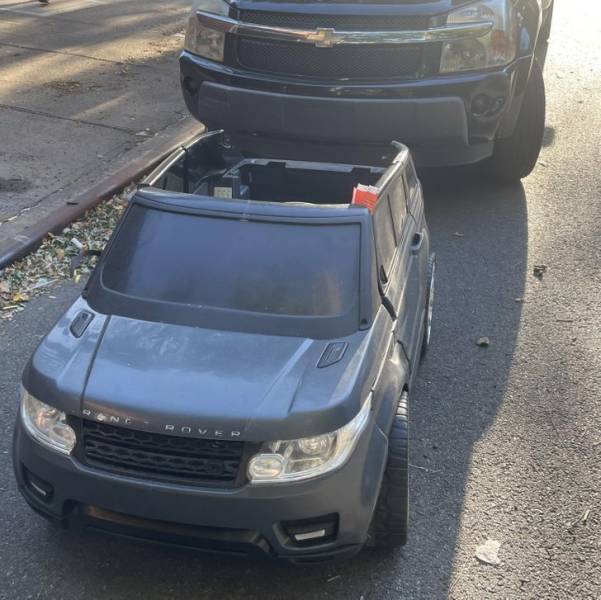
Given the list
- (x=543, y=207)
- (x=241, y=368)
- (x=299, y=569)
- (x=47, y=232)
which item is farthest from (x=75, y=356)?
(x=543, y=207)

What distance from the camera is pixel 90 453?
11.7 feet

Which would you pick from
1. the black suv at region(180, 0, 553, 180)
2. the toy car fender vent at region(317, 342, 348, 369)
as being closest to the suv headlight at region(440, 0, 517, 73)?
the black suv at region(180, 0, 553, 180)

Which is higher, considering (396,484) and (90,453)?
(90,453)

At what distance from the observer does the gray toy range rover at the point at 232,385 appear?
3.44m

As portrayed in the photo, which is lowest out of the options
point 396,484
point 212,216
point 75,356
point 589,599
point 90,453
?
point 589,599

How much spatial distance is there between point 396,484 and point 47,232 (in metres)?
4.16

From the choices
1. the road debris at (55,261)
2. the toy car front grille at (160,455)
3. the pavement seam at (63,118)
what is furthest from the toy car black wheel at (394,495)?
the pavement seam at (63,118)

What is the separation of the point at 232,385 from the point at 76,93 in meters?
7.57

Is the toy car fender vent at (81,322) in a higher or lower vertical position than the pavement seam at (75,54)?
higher

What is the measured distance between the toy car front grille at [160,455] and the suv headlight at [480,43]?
14.7 feet

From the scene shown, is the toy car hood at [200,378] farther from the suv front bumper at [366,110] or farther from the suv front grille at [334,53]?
the suv front grille at [334,53]

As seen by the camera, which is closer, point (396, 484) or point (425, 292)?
point (396, 484)

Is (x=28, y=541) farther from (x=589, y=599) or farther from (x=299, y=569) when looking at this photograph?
(x=589, y=599)

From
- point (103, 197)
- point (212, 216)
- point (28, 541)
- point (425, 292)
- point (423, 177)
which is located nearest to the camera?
point (28, 541)
